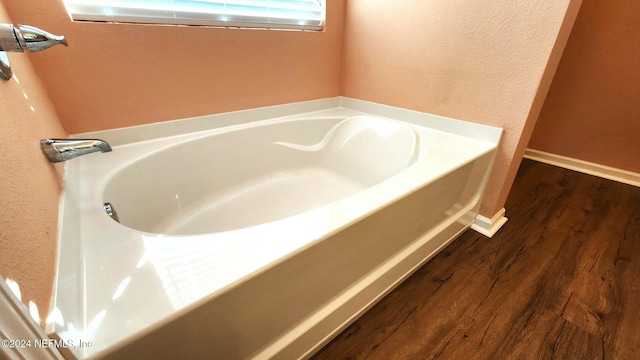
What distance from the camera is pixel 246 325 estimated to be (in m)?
0.57

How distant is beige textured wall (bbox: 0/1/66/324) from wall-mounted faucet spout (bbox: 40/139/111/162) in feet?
0.08

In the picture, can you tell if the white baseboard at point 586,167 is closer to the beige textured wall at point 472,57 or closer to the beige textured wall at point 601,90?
the beige textured wall at point 601,90

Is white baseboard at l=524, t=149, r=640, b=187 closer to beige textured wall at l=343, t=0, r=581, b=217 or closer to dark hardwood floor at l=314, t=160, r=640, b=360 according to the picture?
dark hardwood floor at l=314, t=160, r=640, b=360

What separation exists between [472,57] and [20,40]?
1.47 meters

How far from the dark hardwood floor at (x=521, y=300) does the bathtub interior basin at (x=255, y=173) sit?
0.57m

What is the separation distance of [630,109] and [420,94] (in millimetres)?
1717

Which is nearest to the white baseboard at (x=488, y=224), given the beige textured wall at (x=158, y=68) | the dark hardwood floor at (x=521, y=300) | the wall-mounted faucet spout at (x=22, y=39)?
the dark hardwood floor at (x=521, y=300)

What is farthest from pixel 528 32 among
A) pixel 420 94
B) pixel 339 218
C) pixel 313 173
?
pixel 313 173

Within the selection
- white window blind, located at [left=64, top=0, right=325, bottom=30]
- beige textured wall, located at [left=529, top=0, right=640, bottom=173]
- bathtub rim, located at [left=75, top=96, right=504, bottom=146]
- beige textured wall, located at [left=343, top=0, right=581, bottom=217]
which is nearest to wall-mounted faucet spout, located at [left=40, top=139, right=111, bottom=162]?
bathtub rim, located at [left=75, top=96, right=504, bottom=146]

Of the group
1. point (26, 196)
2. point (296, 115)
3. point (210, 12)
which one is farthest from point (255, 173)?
point (26, 196)

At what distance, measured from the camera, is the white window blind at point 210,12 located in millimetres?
937

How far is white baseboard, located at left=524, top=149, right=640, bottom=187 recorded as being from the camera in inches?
75.0

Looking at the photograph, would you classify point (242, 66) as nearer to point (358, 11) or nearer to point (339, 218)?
point (358, 11)

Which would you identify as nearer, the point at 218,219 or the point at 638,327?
the point at 638,327
